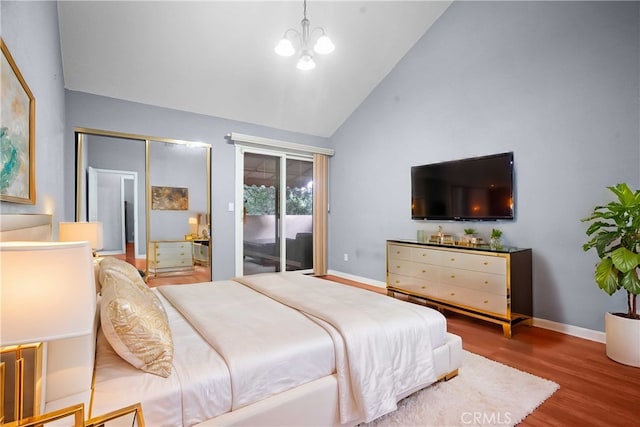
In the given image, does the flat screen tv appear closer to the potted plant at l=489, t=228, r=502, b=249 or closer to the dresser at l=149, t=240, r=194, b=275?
the potted plant at l=489, t=228, r=502, b=249

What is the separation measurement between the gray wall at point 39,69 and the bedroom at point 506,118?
0.05 feet

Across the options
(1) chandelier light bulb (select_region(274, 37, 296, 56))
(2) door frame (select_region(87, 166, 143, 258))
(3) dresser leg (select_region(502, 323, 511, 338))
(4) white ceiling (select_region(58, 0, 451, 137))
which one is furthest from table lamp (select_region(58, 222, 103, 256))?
(3) dresser leg (select_region(502, 323, 511, 338))

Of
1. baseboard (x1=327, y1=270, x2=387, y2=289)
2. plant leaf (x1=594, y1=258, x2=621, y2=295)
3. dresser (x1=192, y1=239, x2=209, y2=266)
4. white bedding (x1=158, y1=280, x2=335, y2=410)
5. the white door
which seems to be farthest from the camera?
baseboard (x1=327, y1=270, x2=387, y2=289)

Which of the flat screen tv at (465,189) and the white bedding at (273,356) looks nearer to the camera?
the white bedding at (273,356)

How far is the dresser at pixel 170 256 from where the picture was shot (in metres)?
4.16

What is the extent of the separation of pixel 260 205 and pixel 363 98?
2408mm

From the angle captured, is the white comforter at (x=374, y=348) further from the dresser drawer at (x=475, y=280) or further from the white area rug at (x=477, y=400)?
the dresser drawer at (x=475, y=280)

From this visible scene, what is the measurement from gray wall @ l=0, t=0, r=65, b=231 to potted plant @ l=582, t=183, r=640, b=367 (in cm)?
356

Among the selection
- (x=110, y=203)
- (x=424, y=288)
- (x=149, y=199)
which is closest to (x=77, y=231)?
(x=110, y=203)

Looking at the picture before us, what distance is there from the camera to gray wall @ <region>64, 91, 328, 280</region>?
361cm

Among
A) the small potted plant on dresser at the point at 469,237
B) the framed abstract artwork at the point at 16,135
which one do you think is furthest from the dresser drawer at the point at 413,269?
the framed abstract artwork at the point at 16,135

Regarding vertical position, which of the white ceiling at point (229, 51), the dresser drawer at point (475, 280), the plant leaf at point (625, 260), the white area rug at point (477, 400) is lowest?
the white area rug at point (477, 400)

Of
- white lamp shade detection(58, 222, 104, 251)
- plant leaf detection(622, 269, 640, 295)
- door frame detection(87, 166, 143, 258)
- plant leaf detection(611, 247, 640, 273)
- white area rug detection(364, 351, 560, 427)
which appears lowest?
white area rug detection(364, 351, 560, 427)

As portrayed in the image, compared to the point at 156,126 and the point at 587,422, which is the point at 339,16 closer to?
the point at 156,126
